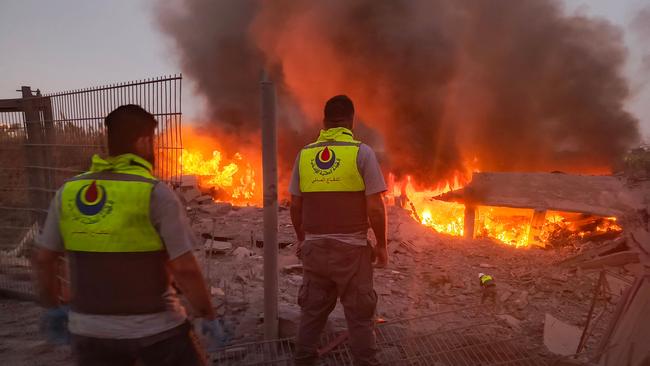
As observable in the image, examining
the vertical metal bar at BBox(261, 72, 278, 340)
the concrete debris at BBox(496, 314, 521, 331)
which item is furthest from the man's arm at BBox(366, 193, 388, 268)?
the concrete debris at BBox(496, 314, 521, 331)

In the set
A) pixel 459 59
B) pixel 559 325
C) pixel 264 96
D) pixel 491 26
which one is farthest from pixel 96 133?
pixel 491 26

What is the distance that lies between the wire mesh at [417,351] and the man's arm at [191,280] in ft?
5.25

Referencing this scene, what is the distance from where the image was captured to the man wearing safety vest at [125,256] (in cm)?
171

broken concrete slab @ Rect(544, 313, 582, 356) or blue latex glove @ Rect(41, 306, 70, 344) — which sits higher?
blue latex glove @ Rect(41, 306, 70, 344)

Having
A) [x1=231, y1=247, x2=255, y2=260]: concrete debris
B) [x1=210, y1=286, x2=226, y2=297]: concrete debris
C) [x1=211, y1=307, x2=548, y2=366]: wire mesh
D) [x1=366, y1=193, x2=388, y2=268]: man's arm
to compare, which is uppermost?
[x1=366, y1=193, x2=388, y2=268]: man's arm

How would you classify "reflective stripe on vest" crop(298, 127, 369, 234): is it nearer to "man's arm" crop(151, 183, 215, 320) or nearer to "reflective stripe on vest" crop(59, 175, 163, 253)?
"man's arm" crop(151, 183, 215, 320)

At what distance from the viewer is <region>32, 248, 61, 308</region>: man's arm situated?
191cm

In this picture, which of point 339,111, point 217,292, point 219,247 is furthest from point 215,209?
point 339,111

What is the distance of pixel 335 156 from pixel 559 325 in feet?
10.7

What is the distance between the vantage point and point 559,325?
4.40 metres

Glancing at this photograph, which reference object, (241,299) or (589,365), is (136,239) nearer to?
(589,365)

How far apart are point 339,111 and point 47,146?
3.34m

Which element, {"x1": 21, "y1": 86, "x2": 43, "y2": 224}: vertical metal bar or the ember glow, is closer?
{"x1": 21, "y1": 86, "x2": 43, "y2": 224}: vertical metal bar

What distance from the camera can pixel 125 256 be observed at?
171cm
